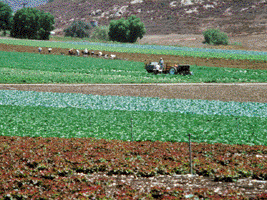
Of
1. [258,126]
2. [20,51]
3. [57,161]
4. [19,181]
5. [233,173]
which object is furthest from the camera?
[20,51]

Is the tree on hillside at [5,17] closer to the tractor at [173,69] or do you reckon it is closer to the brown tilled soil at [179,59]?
the brown tilled soil at [179,59]

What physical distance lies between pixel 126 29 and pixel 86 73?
92.9 meters

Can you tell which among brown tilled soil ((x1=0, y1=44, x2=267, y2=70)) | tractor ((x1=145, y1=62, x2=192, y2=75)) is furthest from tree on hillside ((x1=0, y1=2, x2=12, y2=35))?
tractor ((x1=145, y1=62, x2=192, y2=75))

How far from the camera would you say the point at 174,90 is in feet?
146

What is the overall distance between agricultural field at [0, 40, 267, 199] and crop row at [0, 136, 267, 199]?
38mm

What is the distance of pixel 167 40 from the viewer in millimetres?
173875

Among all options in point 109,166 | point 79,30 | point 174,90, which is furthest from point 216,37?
point 109,166

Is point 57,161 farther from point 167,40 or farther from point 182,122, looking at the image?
point 167,40

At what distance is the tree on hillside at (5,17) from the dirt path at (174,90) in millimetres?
115787

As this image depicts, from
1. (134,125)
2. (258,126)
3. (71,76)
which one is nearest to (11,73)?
(71,76)

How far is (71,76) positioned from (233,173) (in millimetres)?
39823

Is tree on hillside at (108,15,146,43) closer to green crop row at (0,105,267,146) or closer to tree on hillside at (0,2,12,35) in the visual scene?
tree on hillside at (0,2,12,35)

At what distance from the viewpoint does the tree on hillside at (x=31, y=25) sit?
142m

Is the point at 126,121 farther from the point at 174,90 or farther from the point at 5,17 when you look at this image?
the point at 5,17
